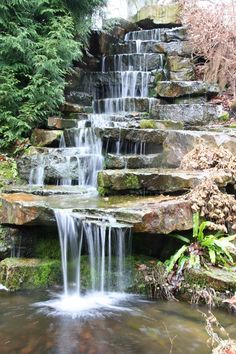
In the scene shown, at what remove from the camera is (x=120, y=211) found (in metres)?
5.14

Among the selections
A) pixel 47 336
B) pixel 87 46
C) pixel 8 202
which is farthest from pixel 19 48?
pixel 47 336

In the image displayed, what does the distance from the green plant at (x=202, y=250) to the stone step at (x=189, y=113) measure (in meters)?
5.40

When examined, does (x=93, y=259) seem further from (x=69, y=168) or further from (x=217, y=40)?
(x=217, y=40)

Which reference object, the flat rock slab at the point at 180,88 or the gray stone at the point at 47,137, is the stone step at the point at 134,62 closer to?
the flat rock slab at the point at 180,88

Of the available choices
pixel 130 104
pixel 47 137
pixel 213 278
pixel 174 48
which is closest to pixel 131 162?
pixel 47 137

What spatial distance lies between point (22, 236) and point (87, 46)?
28.8ft

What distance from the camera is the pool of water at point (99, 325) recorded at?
12.5 ft

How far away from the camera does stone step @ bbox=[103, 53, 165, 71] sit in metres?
13.2

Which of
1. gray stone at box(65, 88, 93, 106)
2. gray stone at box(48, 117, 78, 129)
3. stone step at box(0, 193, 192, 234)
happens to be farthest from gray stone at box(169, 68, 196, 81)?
stone step at box(0, 193, 192, 234)

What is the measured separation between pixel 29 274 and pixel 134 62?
32.1ft

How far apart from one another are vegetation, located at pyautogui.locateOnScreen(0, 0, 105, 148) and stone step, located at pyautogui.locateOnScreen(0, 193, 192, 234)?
4000mm

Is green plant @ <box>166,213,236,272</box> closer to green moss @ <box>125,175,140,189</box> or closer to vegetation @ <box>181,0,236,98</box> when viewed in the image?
green moss @ <box>125,175,140,189</box>

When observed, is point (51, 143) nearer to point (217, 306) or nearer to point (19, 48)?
point (19, 48)

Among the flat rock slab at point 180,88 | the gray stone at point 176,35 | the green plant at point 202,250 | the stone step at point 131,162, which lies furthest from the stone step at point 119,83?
the green plant at point 202,250
